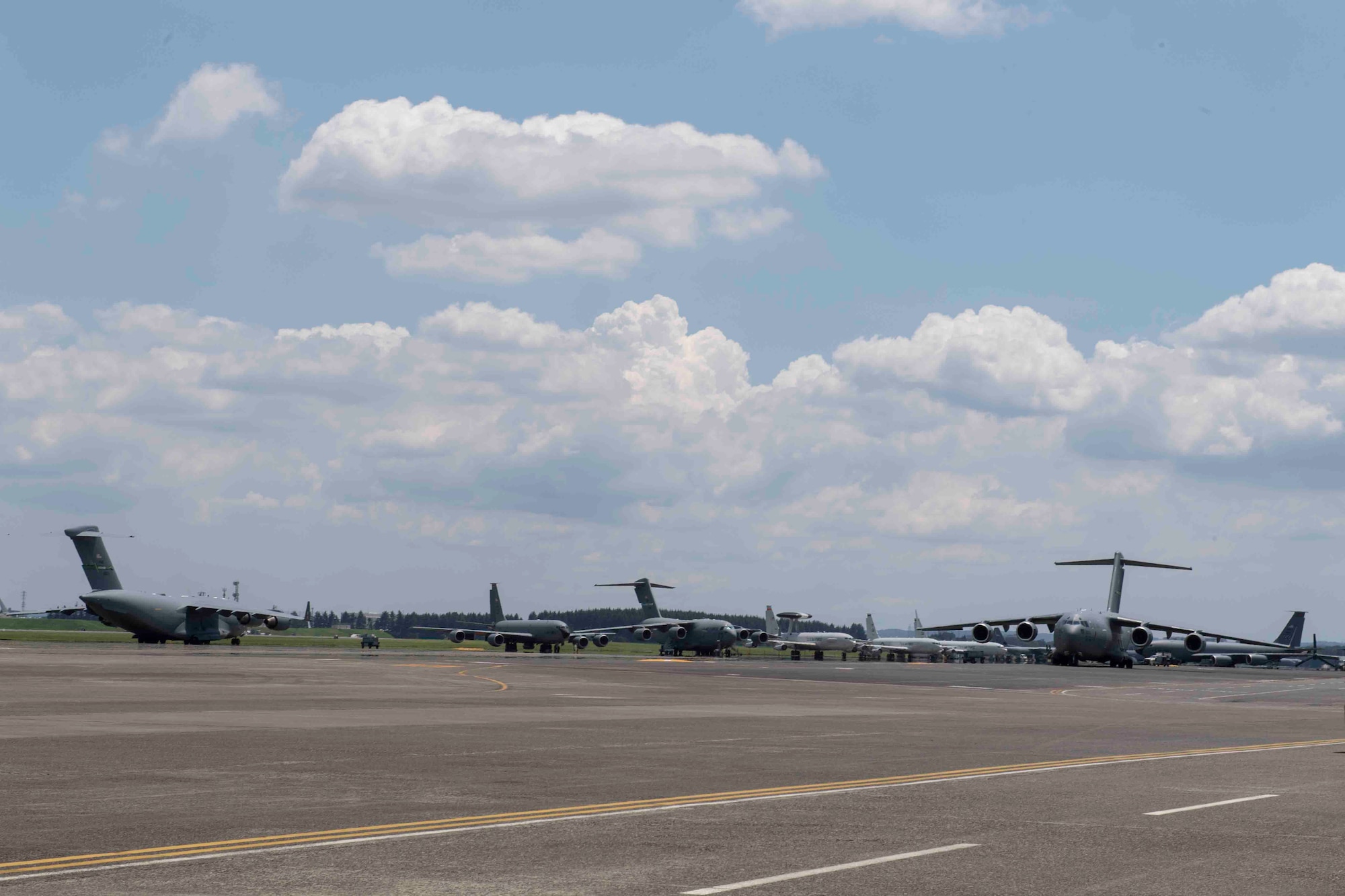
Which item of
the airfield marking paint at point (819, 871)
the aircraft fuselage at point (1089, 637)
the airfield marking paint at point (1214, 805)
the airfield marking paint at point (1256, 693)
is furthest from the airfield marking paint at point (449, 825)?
Result: the aircraft fuselage at point (1089, 637)

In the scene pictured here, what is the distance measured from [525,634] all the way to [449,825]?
122 m

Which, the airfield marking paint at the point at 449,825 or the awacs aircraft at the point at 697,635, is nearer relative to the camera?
the airfield marking paint at the point at 449,825

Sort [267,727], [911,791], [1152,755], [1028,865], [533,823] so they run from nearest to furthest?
1. [1028,865]
2. [533,823]
3. [911,791]
4. [1152,755]
5. [267,727]

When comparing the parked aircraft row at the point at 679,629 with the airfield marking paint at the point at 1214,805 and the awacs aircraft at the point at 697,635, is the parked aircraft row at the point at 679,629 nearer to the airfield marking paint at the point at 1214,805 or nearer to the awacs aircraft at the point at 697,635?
the awacs aircraft at the point at 697,635

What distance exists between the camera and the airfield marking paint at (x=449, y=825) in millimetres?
11633

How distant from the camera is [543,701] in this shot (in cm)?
3909

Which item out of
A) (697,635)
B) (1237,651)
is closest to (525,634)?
(697,635)

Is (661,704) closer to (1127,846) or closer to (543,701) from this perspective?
(543,701)

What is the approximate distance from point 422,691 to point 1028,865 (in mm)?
33548

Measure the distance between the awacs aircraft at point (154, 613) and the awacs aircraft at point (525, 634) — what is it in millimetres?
19214

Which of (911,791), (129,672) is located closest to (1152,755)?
(911,791)

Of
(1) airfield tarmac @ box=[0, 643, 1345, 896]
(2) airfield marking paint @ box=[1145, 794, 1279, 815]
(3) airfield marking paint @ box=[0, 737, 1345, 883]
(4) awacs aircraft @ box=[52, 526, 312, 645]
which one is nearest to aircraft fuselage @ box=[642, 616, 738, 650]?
(4) awacs aircraft @ box=[52, 526, 312, 645]

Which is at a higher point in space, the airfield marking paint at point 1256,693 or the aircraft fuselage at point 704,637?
the airfield marking paint at point 1256,693

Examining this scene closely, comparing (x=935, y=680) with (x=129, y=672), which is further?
(x=935, y=680)
